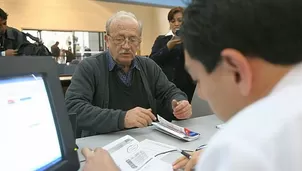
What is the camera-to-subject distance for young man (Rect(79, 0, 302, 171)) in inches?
13.1

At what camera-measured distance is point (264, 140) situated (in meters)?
0.33

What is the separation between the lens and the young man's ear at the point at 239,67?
391 mm

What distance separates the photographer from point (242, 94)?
0.42 m

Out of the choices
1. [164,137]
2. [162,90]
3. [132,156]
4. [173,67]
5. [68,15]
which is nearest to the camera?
[132,156]

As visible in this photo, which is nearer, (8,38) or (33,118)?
(33,118)

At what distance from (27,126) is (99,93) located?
3.26ft

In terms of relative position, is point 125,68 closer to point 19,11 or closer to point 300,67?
point 300,67

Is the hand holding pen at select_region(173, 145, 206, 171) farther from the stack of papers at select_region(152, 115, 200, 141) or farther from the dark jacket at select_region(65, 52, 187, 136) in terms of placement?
the dark jacket at select_region(65, 52, 187, 136)

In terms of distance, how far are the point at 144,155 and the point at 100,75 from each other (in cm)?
71

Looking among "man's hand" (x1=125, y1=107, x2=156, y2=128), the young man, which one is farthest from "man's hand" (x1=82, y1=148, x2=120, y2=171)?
"man's hand" (x1=125, y1=107, x2=156, y2=128)

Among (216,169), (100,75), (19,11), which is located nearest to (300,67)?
(216,169)

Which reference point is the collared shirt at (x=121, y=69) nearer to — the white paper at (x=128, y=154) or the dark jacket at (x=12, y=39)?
the white paper at (x=128, y=154)

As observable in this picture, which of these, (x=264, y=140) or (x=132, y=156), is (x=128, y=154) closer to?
(x=132, y=156)

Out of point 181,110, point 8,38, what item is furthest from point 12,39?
point 181,110
